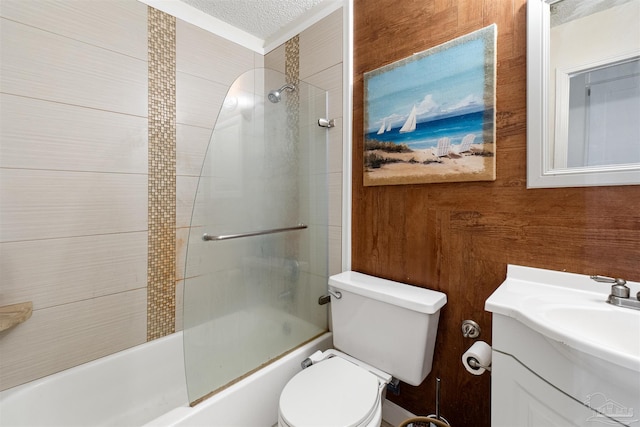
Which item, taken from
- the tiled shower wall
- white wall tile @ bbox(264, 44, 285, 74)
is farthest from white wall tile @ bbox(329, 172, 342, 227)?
white wall tile @ bbox(264, 44, 285, 74)

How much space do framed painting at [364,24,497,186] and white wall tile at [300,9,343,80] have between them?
312 millimetres

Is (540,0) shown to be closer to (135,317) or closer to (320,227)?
(320,227)

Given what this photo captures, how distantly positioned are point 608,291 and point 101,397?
2.06 meters

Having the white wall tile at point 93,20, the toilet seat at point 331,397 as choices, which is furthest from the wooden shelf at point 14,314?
the white wall tile at point 93,20

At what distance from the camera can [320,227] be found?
5.09 feet

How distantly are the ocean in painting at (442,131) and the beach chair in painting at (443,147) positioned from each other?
1 cm

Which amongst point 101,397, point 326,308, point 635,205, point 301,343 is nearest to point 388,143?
point 635,205

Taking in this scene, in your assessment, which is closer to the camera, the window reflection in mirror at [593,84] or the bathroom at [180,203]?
the window reflection in mirror at [593,84]

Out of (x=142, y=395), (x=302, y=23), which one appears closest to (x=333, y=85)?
(x=302, y=23)

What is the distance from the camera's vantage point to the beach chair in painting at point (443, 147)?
3.62 feet

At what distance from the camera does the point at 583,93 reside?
2.78 feet

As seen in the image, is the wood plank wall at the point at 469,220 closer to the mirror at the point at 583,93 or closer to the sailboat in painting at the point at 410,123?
the mirror at the point at 583,93

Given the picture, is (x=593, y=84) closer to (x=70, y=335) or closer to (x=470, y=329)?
(x=470, y=329)

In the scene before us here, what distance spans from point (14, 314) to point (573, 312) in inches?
75.9
